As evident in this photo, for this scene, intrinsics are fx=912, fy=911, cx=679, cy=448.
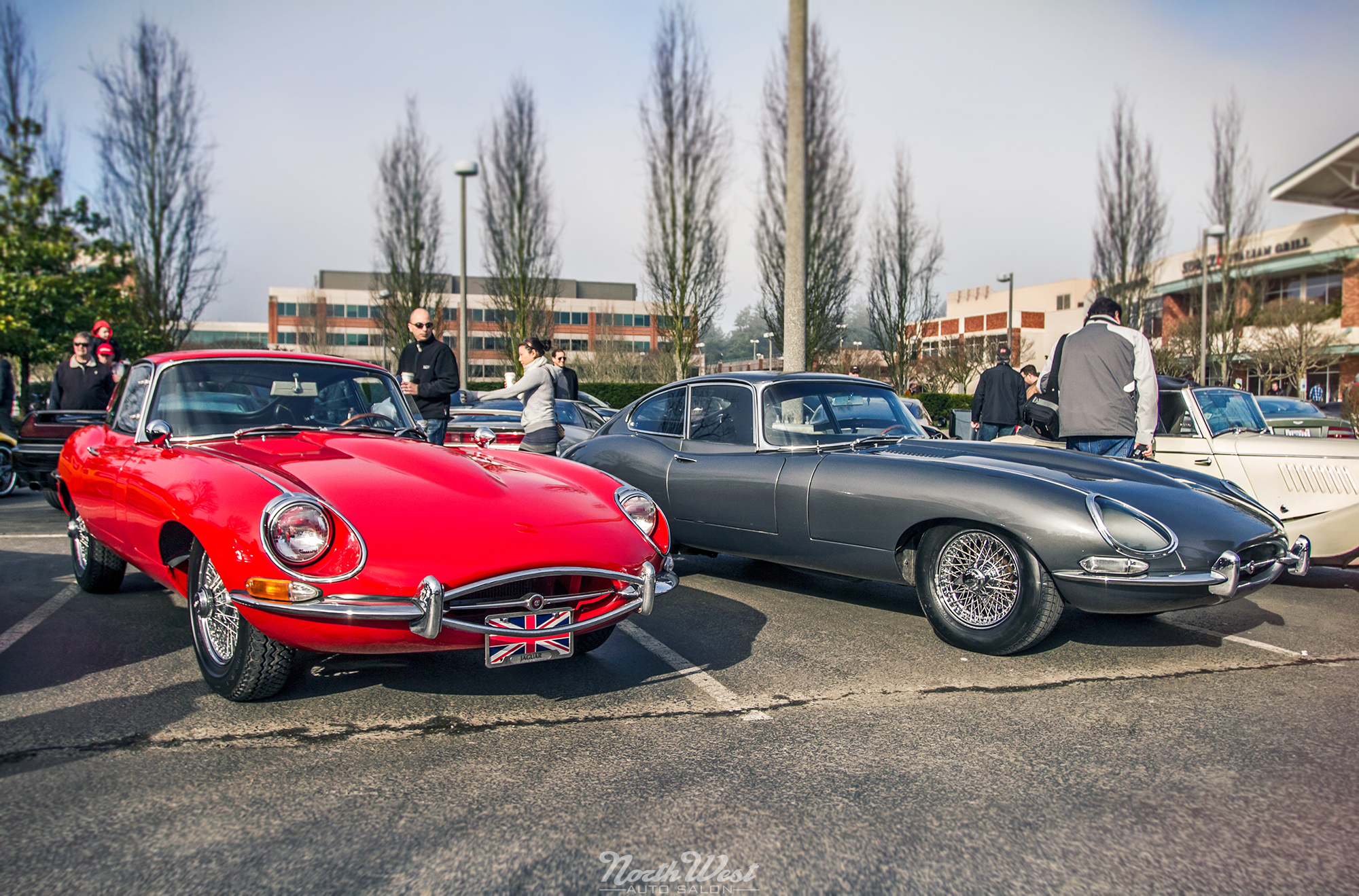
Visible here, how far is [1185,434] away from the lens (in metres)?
7.06

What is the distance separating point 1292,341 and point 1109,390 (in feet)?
95.7

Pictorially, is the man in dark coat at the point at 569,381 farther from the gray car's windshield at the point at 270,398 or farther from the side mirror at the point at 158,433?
the side mirror at the point at 158,433

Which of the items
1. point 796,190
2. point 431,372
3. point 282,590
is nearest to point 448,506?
point 282,590

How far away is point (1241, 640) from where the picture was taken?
481 cm

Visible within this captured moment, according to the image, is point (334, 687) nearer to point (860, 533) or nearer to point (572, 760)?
point (572, 760)

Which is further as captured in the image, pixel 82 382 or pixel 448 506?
pixel 82 382

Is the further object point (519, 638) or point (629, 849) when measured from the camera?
point (519, 638)

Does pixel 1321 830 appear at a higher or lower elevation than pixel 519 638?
lower

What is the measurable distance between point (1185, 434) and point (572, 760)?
5966 millimetres

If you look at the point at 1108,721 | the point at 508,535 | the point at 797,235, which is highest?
the point at 797,235

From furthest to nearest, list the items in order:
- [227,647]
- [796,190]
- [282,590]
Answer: [796,190] < [227,647] < [282,590]

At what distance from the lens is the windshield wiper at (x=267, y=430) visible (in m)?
4.33

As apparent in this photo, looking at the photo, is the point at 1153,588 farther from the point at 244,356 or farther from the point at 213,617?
the point at 244,356

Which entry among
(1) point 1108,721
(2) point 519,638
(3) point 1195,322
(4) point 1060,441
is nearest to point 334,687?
(2) point 519,638
